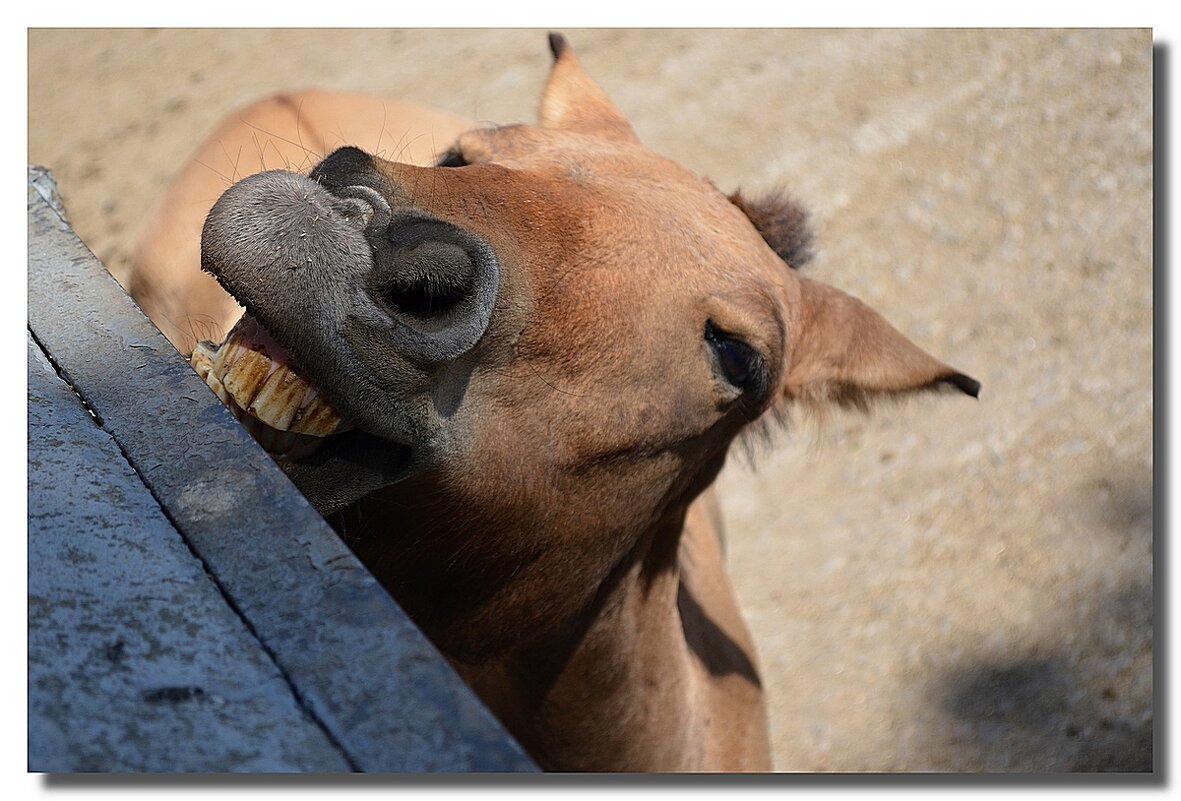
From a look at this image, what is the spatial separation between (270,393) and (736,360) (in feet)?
2.78

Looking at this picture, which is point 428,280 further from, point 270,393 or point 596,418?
point 596,418

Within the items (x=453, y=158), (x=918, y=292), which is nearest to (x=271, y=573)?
(x=453, y=158)

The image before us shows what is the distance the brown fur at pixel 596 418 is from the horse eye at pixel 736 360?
0.02 m

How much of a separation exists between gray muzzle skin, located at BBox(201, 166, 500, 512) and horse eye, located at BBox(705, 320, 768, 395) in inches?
23.8

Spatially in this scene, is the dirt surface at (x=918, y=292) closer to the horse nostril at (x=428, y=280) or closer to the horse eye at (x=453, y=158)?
the horse eye at (x=453, y=158)

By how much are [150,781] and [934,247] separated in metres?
4.42

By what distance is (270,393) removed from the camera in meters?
1.46

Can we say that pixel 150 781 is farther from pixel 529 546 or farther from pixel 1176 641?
pixel 1176 641

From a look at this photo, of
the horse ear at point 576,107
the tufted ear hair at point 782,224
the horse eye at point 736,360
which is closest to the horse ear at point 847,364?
the tufted ear hair at point 782,224

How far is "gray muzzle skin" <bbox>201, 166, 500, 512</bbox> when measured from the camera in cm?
133

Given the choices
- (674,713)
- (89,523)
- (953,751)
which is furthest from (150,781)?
(953,751)

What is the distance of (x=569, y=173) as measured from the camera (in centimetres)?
191

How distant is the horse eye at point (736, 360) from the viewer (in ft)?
6.30

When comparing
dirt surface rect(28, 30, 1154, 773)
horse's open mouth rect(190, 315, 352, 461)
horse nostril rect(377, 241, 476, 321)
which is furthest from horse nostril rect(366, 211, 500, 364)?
dirt surface rect(28, 30, 1154, 773)
